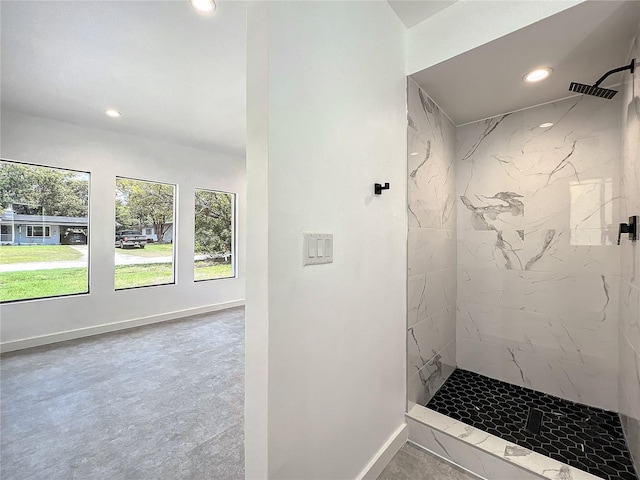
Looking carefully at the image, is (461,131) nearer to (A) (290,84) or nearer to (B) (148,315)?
(A) (290,84)

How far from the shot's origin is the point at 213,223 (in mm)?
5113

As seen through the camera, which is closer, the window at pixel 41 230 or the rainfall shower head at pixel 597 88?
the rainfall shower head at pixel 597 88

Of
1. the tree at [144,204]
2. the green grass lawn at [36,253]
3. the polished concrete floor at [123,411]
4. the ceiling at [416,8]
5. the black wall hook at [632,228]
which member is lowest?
the polished concrete floor at [123,411]

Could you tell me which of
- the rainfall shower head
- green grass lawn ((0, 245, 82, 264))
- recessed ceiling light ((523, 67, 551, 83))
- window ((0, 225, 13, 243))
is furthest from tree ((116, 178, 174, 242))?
the rainfall shower head

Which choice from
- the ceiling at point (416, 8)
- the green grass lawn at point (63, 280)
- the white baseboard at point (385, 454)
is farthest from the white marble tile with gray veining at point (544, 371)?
the green grass lawn at point (63, 280)

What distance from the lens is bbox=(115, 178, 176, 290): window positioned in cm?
412

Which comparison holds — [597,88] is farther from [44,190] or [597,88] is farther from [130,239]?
[44,190]

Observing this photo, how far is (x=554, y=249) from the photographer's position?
2.19 meters

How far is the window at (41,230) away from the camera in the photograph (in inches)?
131

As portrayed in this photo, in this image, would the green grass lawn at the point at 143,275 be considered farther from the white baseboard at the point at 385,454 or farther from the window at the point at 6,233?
the white baseboard at the point at 385,454

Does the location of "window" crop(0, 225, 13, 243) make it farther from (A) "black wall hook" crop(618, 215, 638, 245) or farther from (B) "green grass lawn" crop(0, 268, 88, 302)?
(A) "black wall hook" crop(618, 215, 638, 245)

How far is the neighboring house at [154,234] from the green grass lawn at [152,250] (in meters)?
0.08

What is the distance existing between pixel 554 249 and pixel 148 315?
495 cm

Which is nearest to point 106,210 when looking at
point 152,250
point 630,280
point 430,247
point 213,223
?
point 152,250
